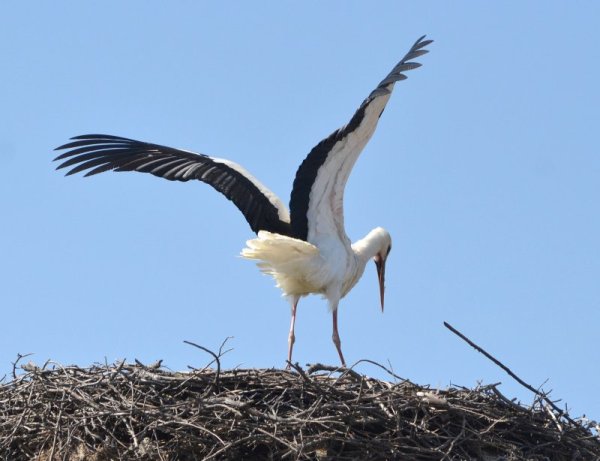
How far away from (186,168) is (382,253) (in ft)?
5.23

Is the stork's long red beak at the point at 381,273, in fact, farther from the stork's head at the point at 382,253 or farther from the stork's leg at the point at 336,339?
the stork's leg at the point at 336,339

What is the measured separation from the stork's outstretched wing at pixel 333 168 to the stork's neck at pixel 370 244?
0.32m

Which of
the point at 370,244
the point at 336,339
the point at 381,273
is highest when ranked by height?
the point at 381,273

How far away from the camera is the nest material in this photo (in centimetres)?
625

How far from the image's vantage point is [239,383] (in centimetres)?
657

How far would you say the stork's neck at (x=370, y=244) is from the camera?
8586 millimetres

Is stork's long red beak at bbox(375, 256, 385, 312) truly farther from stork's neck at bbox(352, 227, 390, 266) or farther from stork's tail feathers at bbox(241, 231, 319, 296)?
stork's tail feathers at bbox(241, 231, 319, 296)

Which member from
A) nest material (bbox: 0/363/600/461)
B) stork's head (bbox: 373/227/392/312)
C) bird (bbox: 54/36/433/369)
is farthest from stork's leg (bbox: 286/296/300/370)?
nest material (bbox: 0/363/600/461)

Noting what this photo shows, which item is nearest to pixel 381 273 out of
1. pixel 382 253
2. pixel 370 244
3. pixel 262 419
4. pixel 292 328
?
pixel 382 253

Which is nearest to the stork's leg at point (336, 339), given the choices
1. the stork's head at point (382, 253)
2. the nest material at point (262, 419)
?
the stork's head at point (382, 253)

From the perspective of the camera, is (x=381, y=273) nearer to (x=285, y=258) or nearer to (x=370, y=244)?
(x=370, y=244)

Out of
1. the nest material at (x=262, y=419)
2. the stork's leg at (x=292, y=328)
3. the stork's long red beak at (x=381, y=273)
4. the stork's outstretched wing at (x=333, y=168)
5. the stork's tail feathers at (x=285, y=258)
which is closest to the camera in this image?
the nest material at (x=262, y=419)

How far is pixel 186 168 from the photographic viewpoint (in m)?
8.22

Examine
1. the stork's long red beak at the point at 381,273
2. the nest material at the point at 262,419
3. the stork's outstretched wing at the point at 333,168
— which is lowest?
the nest material at the point at 262,419
